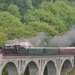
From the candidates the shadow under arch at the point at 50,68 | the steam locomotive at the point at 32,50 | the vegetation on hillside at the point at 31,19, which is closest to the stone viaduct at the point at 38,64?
the shadow under arch at the point at 50,68

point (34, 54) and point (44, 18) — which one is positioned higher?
point (44, 18)

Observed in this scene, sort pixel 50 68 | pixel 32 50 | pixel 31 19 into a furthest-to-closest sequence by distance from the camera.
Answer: pixel 31 19 < pixel 50 68 < pixel 32 50

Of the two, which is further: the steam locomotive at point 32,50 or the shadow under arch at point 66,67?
the shadow under arch at point 66,67

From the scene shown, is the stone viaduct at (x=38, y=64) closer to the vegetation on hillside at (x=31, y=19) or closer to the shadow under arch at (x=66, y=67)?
the shadow under arch at (x=66, y=67)

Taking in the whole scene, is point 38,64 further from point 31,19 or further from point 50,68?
point 31,19

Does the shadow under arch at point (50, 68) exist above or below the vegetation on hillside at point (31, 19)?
below

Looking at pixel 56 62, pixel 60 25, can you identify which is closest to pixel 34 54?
pixel 56 62

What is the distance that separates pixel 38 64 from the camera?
6406 cm

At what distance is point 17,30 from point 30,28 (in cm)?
818

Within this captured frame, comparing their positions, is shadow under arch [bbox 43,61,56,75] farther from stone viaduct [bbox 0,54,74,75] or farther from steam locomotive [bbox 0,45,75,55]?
steam locomotive [bbox 0,45,75,55]

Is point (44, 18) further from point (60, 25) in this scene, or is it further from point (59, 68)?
point (59, 68)

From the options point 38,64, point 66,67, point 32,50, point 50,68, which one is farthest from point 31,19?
point 32,50

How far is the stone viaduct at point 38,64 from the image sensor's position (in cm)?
5719

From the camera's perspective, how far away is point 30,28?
94.4 m
